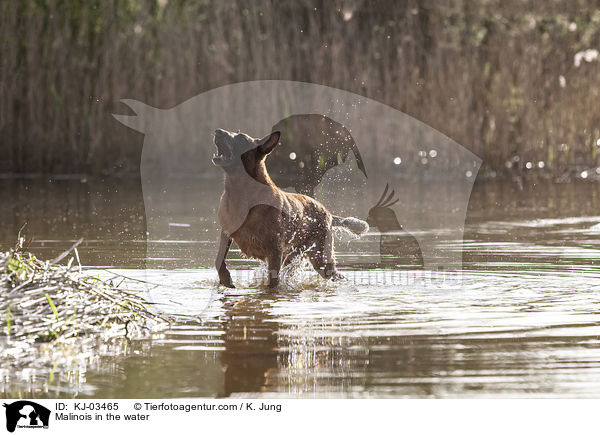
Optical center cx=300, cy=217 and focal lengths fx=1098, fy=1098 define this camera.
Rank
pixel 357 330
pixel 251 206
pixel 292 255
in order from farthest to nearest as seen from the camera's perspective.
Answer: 1. pixel 292 255
2. pixel 251 206
3. pixel 357 330

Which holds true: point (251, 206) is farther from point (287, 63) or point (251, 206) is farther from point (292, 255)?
point (287, 63)

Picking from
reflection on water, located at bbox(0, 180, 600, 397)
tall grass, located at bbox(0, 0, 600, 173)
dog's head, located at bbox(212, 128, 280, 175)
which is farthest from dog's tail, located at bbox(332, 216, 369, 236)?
tall grass, located at bbox(0, 0, 600, 173)

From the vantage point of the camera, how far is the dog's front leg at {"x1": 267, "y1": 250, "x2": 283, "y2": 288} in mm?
7660

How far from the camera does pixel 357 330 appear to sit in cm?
600

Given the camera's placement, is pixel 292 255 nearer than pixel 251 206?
No

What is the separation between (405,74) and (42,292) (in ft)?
40.0

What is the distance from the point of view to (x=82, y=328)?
5766mm

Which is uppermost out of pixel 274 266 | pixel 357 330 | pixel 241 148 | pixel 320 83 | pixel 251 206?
pixel 320 83

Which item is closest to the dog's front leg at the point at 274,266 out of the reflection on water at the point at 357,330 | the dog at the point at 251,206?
the dog at the point at 251,206
